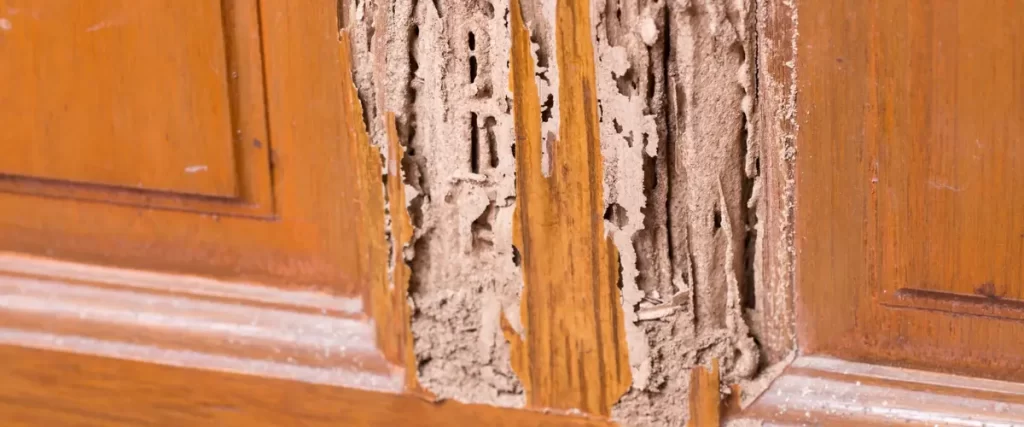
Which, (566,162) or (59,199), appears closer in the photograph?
(566,162)

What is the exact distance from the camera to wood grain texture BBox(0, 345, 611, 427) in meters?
0.68

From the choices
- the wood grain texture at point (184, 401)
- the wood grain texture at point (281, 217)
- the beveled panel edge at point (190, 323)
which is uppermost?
the wood grain texture at point (281, 217)

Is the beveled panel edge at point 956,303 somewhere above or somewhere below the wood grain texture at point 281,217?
below

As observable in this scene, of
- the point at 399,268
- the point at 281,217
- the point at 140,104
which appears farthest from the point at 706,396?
the point at 140,104

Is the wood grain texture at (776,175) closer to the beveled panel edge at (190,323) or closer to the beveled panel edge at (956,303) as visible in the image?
the beveled panel edge at (956,303)

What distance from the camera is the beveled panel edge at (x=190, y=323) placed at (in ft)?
2.27

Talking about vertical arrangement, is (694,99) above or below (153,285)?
above

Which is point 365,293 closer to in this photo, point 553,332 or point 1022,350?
point 553,332

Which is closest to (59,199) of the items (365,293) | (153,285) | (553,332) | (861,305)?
(153,285)

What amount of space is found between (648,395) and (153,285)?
364 mm

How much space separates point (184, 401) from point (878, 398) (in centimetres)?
46

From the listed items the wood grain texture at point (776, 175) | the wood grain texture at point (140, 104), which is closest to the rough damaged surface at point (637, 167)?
the wood grain texture at point (776, 175)

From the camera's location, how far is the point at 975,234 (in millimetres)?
546

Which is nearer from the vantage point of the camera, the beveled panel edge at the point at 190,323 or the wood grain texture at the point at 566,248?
the wood grain texture at the point at 566,248
